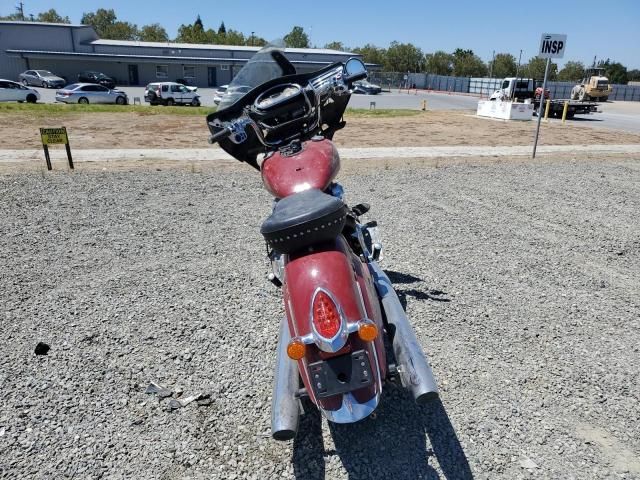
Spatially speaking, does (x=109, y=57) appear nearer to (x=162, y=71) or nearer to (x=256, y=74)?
(x=162, y=71)

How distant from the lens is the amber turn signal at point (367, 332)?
2.21 metres

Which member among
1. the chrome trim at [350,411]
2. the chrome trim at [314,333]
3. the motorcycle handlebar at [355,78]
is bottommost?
the chrome trim at [350,411]

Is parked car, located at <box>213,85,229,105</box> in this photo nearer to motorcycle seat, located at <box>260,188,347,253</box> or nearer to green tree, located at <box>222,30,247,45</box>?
motorcycle seat, located at <box>260,188,347,253</box>

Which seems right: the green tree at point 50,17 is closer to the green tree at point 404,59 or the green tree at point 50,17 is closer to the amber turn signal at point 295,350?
the green tree at point 404,59

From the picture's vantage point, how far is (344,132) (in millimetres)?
18984

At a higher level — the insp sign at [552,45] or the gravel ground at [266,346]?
the insp sign at [552,45]

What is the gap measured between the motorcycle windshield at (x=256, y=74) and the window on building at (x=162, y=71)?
2359 inches

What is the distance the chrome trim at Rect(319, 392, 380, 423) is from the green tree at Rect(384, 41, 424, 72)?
97.8 m

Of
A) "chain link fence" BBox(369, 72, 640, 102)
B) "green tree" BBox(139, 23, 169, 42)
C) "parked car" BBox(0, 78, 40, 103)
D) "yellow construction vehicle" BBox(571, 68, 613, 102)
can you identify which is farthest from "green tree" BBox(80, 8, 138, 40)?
"yellow construction vehicle" BBox(571, 68, 613, 102)

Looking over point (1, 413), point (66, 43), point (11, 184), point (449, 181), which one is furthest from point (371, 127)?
point (66, 43)

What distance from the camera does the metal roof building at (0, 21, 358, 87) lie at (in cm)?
5253

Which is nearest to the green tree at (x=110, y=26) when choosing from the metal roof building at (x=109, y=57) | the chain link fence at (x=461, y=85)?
the metal roof building at (x=109, y=57)

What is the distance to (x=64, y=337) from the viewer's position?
382cm

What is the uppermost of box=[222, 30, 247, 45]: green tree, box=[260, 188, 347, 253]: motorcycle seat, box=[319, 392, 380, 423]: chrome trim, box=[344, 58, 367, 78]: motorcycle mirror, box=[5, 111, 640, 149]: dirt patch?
box=[222, 30, 247, 45]: green tree
